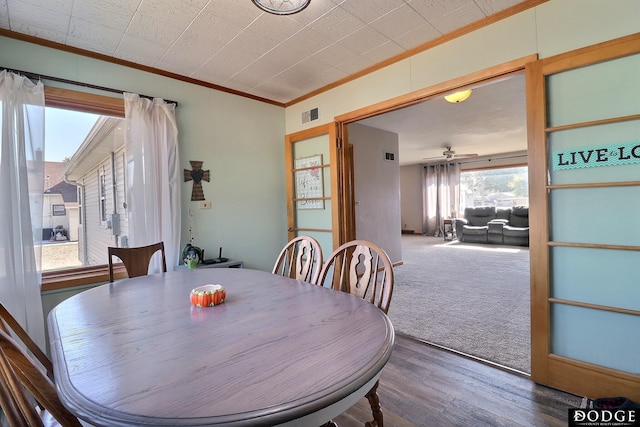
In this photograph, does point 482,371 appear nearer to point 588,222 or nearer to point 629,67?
point 588,222

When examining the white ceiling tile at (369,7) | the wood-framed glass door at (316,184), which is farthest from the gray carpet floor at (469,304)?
the white ceiling tile at (369,7)

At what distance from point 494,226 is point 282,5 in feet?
25.2

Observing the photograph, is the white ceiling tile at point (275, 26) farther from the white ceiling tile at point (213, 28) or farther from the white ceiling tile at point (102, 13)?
the white ceiling tile at point (102, 13)

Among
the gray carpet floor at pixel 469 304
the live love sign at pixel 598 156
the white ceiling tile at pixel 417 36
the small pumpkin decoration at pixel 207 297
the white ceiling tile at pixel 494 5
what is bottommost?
the gray carpet floor at pixel 469 304

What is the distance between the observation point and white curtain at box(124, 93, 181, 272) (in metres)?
2.66

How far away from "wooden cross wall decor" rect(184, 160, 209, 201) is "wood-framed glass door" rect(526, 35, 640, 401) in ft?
9.55

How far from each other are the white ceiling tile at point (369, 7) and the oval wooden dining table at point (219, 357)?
6.16ft

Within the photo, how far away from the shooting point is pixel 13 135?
2.11 m

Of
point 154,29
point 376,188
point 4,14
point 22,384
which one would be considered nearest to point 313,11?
point 154,29

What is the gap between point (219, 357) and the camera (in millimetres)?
871

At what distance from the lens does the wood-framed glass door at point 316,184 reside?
3309 mm

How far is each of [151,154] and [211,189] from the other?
0.70 m

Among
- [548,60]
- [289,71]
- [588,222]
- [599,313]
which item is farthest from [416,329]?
[289,71]

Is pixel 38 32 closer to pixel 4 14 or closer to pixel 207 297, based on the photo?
pixel 4 14
